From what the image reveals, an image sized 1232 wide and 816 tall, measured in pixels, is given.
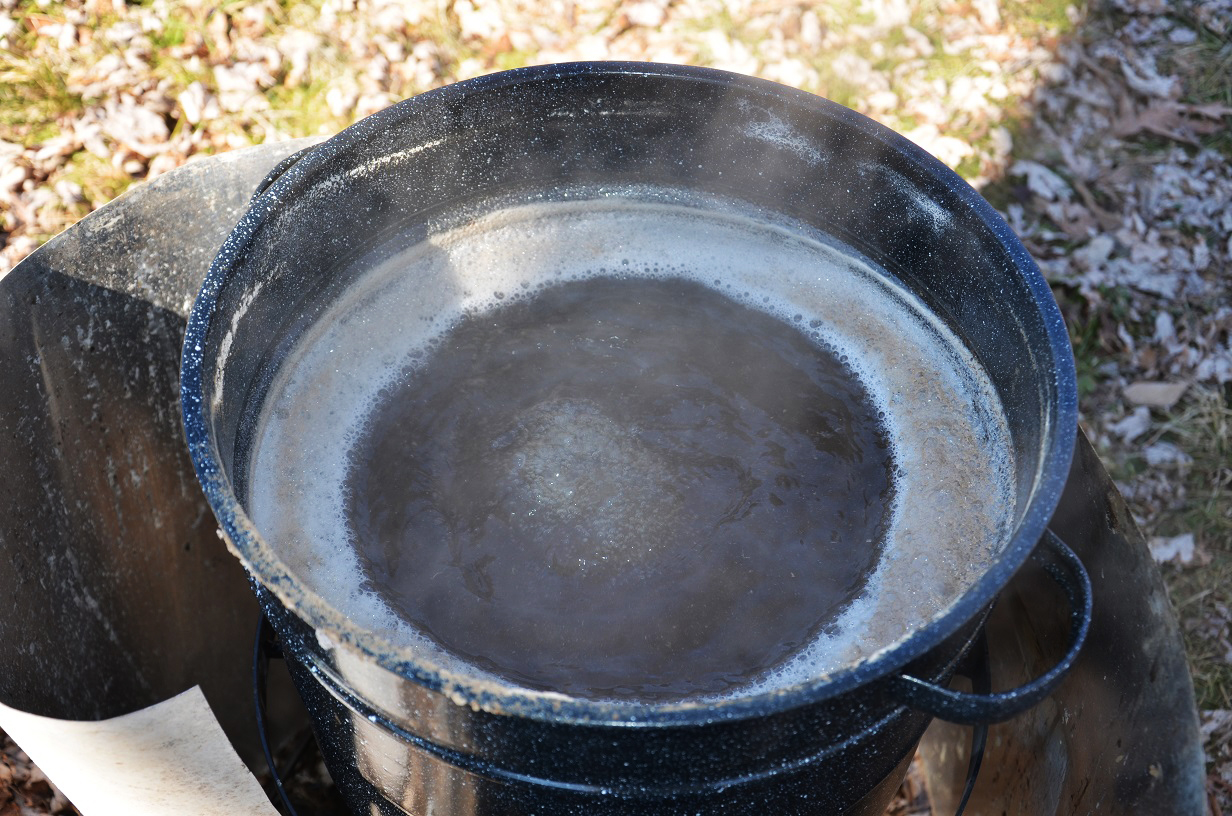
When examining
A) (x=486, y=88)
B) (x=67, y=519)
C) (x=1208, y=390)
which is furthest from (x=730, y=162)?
(x=1208, y=390)

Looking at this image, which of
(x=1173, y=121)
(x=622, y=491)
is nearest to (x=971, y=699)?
(x=622, y=491)

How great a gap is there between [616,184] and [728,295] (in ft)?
1.40

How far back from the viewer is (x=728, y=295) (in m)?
2.59

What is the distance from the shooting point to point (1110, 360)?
357cm

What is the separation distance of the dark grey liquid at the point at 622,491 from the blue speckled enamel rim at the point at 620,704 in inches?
19.1

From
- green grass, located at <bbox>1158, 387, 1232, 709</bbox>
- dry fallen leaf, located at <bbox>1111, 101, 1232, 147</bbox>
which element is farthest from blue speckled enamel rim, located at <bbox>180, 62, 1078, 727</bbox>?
dry fallen leaf, located at <bbox>1111, 101, 1232, 147</bbox>

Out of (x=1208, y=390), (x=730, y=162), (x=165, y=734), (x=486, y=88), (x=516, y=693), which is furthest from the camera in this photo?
(x=1208, y=390)

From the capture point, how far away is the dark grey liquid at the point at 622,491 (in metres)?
1.94

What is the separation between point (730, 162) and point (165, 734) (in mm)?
1802

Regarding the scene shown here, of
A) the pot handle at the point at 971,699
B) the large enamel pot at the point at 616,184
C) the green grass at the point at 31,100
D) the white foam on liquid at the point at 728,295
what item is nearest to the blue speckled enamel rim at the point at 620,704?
the large enamel pot at the point at 616,184

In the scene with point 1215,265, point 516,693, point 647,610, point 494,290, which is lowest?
point 1215,265

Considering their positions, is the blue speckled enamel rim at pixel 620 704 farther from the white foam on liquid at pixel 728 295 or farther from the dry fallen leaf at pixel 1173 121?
the dry fallen leaf at pixel 1173 121

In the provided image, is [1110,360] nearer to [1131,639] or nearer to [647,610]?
[1131,639]

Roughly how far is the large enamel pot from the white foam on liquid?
70mm
